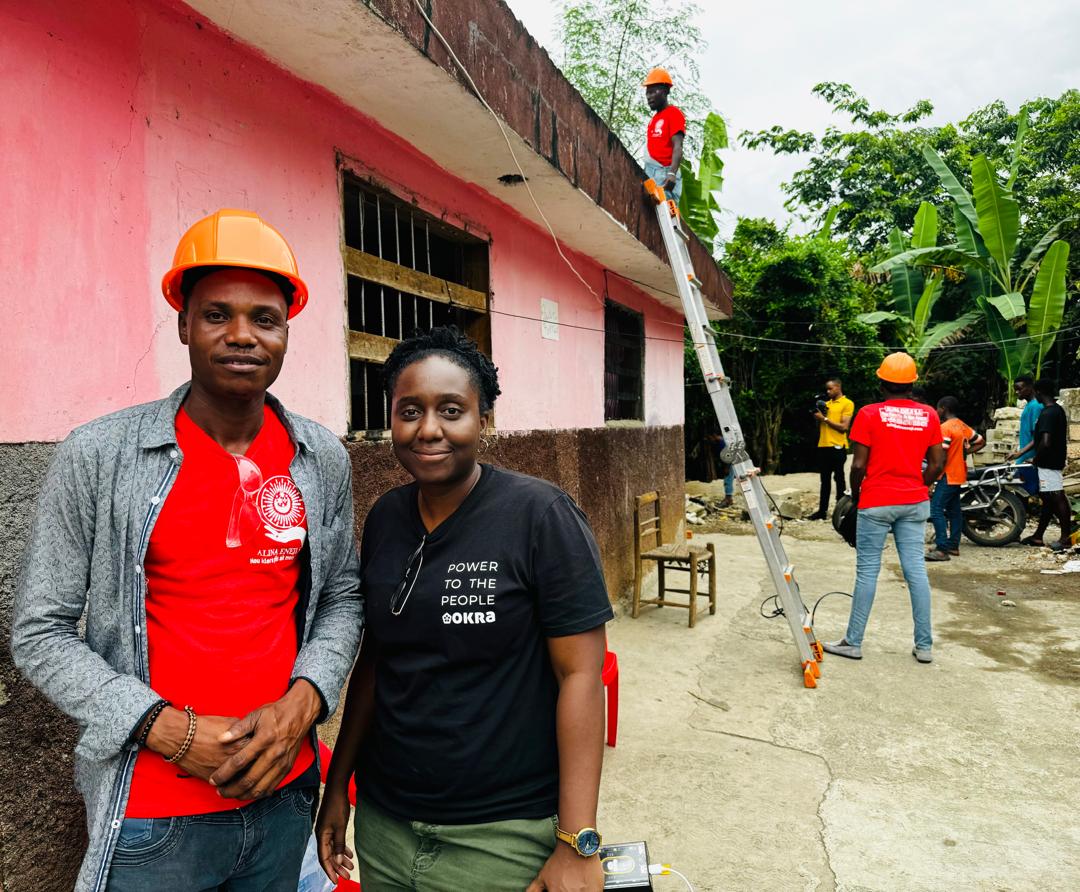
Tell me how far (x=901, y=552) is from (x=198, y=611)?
4477 millimetres

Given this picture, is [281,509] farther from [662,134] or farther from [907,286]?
[907,286]

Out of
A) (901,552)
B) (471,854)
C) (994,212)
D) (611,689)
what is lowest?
(611,689)

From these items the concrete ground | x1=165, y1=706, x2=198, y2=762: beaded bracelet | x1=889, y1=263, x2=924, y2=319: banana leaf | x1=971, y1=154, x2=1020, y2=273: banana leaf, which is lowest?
the concrete ground

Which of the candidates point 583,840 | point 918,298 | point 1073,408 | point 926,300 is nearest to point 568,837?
point 583,840

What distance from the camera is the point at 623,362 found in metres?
7.25

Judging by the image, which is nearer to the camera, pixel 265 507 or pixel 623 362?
pixel 265 507

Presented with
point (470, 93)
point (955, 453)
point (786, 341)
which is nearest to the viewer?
point (470, 93)

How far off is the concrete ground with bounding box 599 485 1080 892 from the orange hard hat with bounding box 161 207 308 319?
98.2 inches

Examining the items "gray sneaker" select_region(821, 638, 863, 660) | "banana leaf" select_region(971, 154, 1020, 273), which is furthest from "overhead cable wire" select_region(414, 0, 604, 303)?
"banana leaf" select_region(971, 154, 1020, 273)

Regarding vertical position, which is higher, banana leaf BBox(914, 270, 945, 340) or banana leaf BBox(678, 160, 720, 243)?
banana leaf BBox(678, 160, 720, 243)

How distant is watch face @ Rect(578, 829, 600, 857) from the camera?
51.3 inches

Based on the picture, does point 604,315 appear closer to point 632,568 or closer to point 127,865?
point 632,568

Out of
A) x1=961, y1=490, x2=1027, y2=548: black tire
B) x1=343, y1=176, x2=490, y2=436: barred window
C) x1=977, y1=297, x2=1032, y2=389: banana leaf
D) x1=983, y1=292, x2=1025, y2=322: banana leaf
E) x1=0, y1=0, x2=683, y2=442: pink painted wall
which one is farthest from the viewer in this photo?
x1=977, y1=297, x2=1032, y2=389: banana leaf

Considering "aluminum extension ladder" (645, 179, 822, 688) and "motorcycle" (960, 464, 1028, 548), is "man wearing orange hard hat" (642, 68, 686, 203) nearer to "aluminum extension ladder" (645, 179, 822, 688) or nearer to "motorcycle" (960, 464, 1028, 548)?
"aluminum extension ladder" (645, 179, 822, 688)
